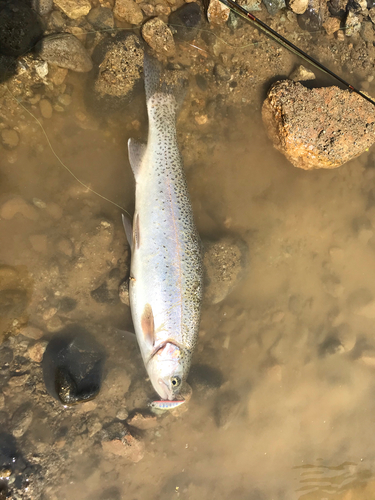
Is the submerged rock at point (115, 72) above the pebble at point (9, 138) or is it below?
above

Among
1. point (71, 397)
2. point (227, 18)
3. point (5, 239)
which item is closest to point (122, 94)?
point (227, 18)

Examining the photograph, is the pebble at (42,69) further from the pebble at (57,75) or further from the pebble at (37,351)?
the pebble at (37,351)

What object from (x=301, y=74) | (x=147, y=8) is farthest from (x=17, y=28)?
(x=301, y=74)

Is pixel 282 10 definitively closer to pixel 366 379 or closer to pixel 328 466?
pixel 366 379

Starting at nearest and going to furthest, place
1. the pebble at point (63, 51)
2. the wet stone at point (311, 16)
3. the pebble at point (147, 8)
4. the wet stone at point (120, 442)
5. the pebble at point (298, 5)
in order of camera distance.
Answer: the pebble at point (63, 51) < the pebble at point (147, 8) < the wet stone at point (120, 442) < the pebble at point (298, 5) < the wet stone at point (311, 16)

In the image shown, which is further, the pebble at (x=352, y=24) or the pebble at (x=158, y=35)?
the pebble at (x=352, y=24)

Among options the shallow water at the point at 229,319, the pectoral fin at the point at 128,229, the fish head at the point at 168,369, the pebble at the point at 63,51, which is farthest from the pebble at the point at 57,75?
the fish head at the point at 168,369

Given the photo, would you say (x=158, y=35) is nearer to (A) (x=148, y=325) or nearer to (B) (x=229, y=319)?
(A) (x=148, y=325)
